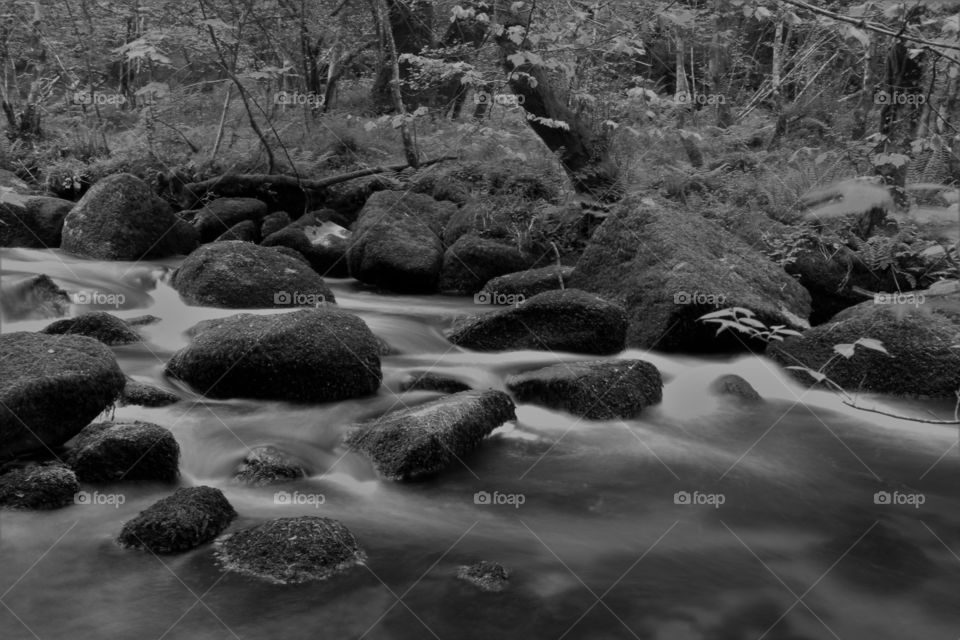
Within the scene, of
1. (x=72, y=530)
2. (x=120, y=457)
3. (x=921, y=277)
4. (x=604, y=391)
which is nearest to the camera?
(x=72, y=530)

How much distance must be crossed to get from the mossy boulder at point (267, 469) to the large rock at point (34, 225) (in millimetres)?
8490

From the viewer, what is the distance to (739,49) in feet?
69.8

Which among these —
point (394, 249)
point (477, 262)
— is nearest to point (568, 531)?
point (477, 262)

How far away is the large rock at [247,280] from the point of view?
884 centimetres

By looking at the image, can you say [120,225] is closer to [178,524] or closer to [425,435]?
[425,435]

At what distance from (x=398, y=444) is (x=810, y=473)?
3.08m

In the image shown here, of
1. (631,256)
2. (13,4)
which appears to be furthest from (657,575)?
(13,4)

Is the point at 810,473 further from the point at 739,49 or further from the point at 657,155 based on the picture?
the point at 739,49

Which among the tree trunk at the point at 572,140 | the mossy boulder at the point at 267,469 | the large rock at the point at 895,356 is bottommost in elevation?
the large rock at the point at 895,356

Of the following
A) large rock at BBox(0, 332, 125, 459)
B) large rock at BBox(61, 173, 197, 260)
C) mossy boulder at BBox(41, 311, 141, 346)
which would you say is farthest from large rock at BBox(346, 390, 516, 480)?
large rock at BBox(61, 173, 197, 260)

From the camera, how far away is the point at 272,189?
14.0 m

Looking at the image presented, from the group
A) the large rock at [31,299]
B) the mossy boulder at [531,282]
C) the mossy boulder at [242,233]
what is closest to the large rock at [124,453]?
the large rock at [31,299]

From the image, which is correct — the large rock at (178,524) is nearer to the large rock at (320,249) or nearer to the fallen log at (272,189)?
the large rock at (320,249)

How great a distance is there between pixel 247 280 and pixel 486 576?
574 centimetres
